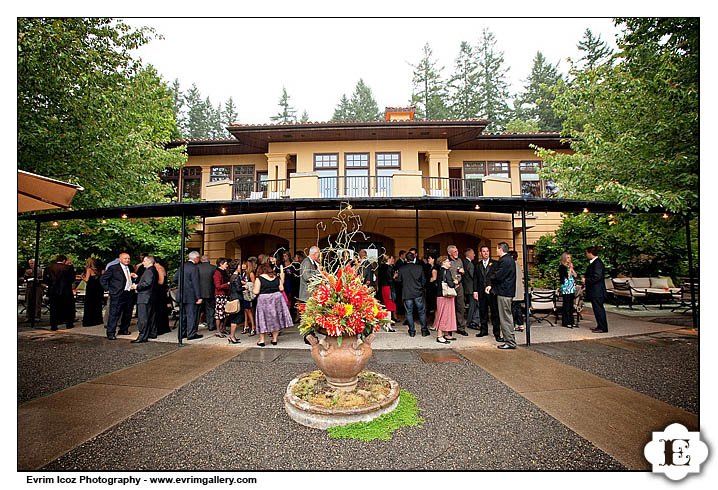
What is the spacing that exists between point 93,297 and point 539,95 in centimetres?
3748

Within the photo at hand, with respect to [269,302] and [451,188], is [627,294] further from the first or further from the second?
[269,302]

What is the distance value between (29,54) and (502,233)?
14.8 meters

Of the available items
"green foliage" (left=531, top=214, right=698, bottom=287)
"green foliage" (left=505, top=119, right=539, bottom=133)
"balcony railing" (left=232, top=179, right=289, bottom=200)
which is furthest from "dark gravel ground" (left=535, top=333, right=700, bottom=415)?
"green foliage" (left=505, top=119, right=539, bottom=133)

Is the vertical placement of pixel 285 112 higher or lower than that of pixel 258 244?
higher

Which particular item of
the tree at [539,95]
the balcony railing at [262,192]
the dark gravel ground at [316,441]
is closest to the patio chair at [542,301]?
the dark gravel ground at [316,441]

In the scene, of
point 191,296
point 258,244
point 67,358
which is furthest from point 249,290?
point 258,244

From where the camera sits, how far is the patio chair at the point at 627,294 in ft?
34.8

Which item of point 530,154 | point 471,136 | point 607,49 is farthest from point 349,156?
point 607,49

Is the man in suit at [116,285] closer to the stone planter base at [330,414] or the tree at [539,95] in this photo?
the stone planter base at [330,414]

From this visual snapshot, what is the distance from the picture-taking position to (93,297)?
828cm

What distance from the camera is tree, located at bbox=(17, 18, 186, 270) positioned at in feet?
17.6

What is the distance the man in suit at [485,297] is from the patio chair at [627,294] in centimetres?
724

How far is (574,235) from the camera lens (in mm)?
13602

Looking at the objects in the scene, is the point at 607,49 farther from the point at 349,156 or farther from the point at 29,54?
the point at 29,54
